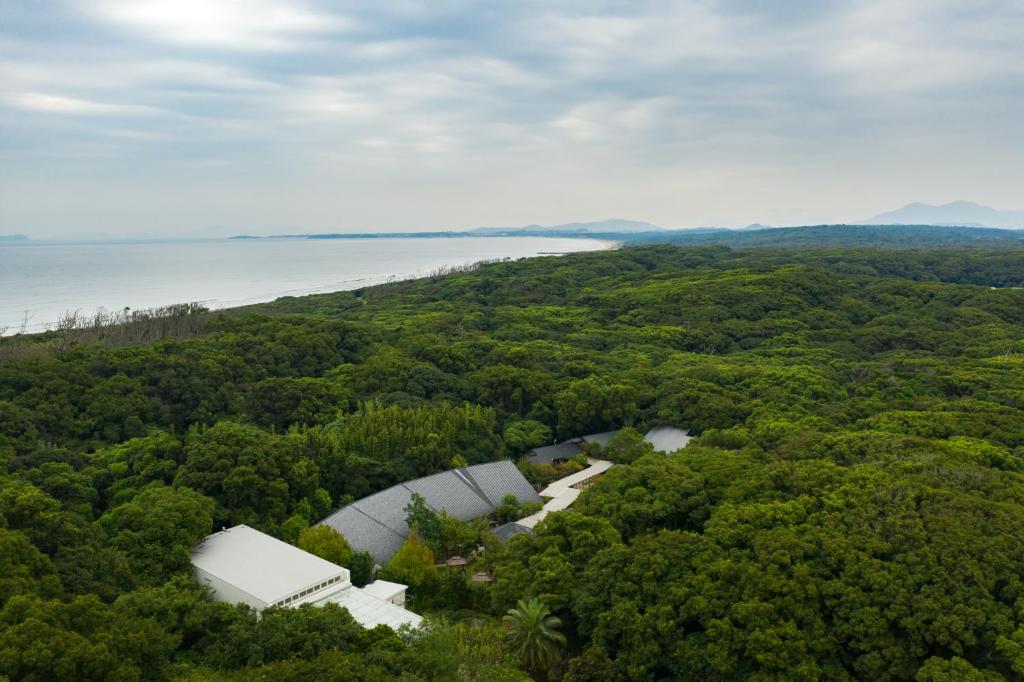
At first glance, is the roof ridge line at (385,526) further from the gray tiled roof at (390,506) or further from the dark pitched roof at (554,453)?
the dark pitched roof at (554,453)

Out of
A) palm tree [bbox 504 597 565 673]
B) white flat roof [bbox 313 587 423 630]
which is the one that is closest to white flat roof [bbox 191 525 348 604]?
white flat roof [bbox 313 587 423 630]

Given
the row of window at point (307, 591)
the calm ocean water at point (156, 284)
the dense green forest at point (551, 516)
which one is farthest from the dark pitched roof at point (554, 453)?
the calm ocean water at point (156, 284)

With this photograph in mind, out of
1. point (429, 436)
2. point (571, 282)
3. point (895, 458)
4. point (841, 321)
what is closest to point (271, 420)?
point (429, 436)

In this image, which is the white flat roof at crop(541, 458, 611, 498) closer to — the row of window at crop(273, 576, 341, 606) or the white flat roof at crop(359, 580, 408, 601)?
the white flat roof at crop(359, 580, 408, 601)

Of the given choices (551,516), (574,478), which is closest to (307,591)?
(551,516)

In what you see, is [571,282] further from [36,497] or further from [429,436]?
[36,497]

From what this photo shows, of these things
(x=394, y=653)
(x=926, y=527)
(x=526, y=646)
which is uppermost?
(x=926, y=527)
